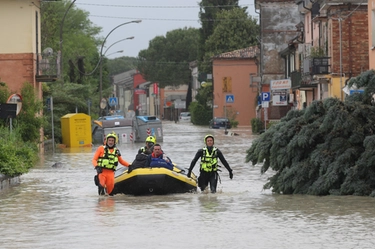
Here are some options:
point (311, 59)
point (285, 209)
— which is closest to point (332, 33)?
point (311, 59)

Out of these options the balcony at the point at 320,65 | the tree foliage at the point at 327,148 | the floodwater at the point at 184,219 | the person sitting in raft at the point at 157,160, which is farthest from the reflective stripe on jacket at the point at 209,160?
the balcony at the point at 320,65

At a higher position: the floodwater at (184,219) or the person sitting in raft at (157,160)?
the person sitting in raft at (157,160)

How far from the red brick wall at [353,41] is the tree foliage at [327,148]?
26953mm

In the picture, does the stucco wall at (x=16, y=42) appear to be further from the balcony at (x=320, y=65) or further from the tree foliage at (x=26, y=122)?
the balcony at (x=320, y=65)

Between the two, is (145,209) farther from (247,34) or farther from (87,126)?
(247,34)

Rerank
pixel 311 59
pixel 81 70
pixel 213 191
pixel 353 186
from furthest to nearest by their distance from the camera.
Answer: pixel 81 70
pixel 311 59
pixel 213 191
pixel 353 186

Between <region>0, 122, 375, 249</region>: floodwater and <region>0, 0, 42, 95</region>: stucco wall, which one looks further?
<region>0, 0, 42, 95</region>: stucco wall

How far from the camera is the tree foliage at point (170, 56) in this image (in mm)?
152000

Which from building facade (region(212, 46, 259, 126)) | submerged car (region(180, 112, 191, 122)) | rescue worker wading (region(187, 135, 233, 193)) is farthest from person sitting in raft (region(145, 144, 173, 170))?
submerged car (region(180, 112, 191, 122))

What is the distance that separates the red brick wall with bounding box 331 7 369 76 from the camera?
156 ft

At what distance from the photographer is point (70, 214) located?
55.8ft

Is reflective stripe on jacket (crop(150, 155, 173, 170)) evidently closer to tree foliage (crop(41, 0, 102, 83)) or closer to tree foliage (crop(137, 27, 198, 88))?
tree foliage (crop(41, 0, 102, 83))

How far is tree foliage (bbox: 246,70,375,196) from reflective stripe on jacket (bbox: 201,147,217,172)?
985 millimetres

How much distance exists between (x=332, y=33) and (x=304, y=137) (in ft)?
96.3
